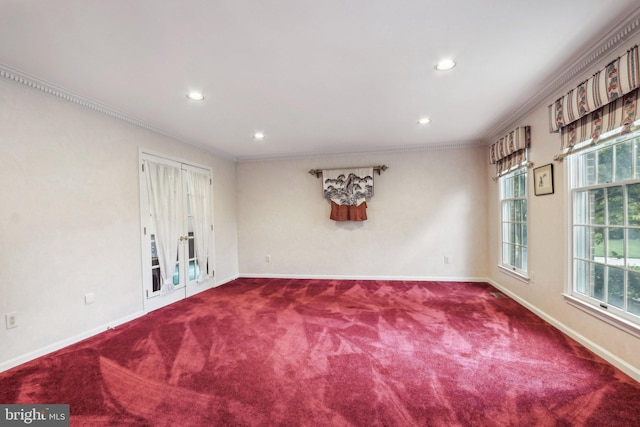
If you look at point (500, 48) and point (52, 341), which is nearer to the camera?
point (500, 48)

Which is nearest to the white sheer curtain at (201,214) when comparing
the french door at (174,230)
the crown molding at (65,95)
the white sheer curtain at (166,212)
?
the french door at (174,230)

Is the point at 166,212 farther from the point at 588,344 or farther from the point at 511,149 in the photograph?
the point at 588,344

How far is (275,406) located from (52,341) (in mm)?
2280

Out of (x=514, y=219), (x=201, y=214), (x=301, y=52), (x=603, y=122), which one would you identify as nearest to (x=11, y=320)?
(x=201, y=214)

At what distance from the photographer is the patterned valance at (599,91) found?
5.57 feet

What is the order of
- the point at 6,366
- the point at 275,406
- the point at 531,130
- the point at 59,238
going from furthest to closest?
the point at 531,130, the point at 59,238, the point at 6,366, the point at 275,406

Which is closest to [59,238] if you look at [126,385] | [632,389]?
[126,385]

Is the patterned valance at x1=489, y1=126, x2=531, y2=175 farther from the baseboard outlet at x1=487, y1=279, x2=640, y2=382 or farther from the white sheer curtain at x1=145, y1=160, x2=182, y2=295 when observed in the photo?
the white sheer curtain at x1=145, y1=160, x2=182, y2=295

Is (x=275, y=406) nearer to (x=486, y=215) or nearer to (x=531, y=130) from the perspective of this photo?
(x=531, y=130)

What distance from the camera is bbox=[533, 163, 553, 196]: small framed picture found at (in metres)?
2.69

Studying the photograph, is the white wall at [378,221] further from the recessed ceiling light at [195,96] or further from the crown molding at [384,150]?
the recessed ceiling light at [195,96]

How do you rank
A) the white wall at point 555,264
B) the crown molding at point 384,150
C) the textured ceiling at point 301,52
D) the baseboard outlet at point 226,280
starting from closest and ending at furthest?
the textured ceiling at point 301,52, the white wall at point 555,264, the crown molding at point 384,150, the baseboard outlet at point 226,280

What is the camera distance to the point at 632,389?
174cm

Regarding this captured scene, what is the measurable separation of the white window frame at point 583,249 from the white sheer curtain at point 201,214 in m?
4.64
